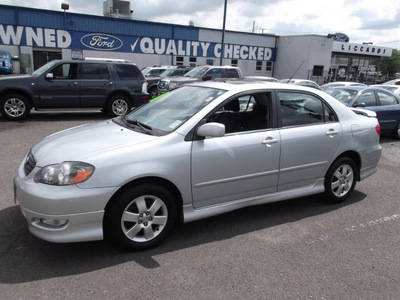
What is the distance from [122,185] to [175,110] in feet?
4.08

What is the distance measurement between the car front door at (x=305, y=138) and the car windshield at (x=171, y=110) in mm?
956

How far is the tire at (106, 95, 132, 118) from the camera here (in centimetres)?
1083

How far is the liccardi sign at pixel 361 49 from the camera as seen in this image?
120 ft

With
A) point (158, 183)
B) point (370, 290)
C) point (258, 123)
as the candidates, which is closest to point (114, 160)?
point (158, 183)

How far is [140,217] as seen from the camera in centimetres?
318

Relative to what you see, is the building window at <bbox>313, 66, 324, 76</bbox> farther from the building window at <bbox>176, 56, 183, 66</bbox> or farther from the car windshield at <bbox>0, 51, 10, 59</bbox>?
the car windshield at <bbox>0, 51, 10, 59</bbox>

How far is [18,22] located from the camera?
Result: 22641 millimetres

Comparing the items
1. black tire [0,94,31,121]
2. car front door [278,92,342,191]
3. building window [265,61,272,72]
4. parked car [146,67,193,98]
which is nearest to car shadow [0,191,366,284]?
car front door [278,92,342,191]

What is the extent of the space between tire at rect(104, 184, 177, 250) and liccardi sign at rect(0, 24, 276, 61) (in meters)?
24.3

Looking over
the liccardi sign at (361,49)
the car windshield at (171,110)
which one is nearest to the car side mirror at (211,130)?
the car windshield at (171,110)

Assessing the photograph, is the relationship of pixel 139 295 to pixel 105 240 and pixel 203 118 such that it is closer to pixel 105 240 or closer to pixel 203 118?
pixel 105 240

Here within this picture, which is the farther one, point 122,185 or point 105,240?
point 105,240

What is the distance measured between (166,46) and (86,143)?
26851 mm

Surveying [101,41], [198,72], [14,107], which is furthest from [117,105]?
[101,41]
